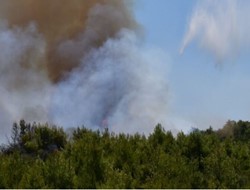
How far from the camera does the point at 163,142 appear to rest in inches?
814

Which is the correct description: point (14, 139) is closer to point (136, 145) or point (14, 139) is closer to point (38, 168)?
point (136, 145)

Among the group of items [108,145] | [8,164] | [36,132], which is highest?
[36,132]

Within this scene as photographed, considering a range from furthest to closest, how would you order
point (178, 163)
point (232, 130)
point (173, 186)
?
1. point (232, 130)
2. point (178, 163)
3. point (173, 186)

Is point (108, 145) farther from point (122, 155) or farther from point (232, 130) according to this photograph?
point (232, 130)

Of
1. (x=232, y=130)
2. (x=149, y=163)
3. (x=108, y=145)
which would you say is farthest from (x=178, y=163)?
(x=232, y=130)

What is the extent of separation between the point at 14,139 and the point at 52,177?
51.9 feet

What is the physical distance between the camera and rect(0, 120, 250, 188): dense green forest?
494 inches

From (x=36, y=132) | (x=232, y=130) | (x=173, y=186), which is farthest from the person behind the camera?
(x=232, y=130)

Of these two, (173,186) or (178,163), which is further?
(178,163)

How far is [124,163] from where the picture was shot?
625 inches

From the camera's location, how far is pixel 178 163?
1558cm

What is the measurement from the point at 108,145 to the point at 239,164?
17.3ft

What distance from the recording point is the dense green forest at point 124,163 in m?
12.6

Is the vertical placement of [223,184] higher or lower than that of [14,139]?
lower
